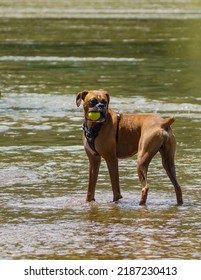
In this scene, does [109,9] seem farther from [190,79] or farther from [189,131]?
[189,131]

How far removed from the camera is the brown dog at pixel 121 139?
11586mm

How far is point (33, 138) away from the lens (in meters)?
17.3

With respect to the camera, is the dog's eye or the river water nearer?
the river water

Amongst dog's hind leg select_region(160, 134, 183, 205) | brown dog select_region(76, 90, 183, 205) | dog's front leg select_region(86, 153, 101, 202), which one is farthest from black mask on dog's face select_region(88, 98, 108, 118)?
dog's hind leg select_region(160, 134, 183, 205)

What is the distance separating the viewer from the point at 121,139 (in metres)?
11.9

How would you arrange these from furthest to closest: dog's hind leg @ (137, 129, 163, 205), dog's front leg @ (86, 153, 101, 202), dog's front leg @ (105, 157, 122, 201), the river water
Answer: dog's front leg @ (86, 153, 101, 202) < dog's front leg @ (105, 157, 122, 201) < dog's hind leg @ (137, 129, 163, 205) < the river water

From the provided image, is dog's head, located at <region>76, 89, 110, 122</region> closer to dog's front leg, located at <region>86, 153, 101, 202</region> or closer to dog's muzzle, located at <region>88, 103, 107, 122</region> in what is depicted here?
dog's muzzle, located at <region>88, 103, 107, 122</region>

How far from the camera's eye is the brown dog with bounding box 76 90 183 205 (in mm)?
11586

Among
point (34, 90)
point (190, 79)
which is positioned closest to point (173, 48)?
point (190, 79)

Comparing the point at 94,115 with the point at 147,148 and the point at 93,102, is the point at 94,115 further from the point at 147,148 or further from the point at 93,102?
the point at 147,148

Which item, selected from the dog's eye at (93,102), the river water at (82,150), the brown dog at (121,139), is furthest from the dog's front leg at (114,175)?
the dog's eye at (93,102)

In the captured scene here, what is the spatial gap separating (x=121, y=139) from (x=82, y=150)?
162 inches

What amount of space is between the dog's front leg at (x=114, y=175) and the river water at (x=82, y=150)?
6.3 inches

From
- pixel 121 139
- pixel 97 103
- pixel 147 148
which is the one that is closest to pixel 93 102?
pixel 97 103
